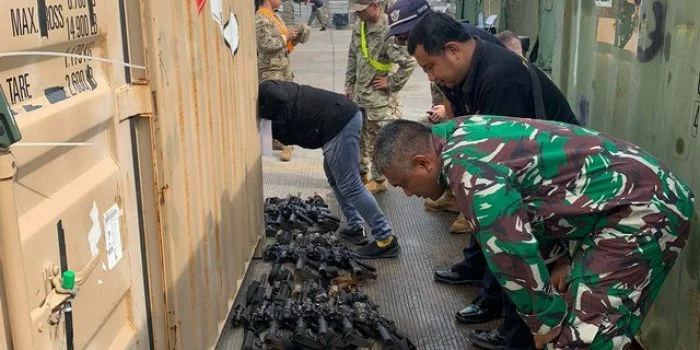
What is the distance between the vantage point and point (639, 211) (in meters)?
2.58

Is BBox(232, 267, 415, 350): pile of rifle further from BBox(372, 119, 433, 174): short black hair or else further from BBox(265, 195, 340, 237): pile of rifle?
BBox(372, 119, 433, 174): short black hair

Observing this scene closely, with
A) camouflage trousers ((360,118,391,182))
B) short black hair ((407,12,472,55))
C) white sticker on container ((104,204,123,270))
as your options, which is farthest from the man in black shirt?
camouflage trousers ((360,118,391,182))

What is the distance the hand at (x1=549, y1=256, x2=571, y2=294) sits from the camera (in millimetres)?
2926

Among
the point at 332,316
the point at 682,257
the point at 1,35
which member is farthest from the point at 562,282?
the point at 1,35

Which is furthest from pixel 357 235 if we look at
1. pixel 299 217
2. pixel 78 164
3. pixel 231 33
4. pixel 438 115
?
pixel 78 164

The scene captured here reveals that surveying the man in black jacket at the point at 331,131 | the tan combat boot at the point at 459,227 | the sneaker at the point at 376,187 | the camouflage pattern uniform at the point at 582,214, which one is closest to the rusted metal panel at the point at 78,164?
the camouflage pattern uniform at the point at 582,214

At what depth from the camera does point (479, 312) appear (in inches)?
165

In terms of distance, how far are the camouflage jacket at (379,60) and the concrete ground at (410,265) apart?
93 centimetres

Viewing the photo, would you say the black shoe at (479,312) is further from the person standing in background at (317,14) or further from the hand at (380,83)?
the person standing in background at (317,14)

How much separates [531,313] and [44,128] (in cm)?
179

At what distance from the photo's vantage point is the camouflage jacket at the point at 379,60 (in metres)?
6.45

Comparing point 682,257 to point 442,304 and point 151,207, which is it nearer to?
point 442,304

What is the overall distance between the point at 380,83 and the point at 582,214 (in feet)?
13.7

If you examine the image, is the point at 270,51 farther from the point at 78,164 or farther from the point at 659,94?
the point at 78,164
